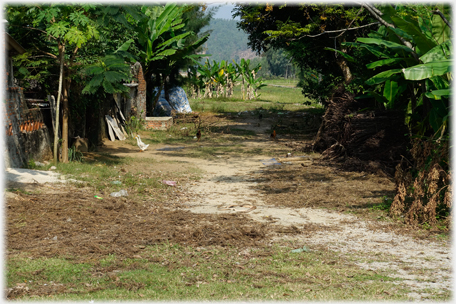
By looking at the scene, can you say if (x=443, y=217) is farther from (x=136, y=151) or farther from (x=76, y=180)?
(x=136, y=151)

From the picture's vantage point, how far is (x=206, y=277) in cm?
445

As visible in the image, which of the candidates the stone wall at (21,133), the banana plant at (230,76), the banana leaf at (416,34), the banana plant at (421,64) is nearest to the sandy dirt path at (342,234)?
the banana plant at (421,64)

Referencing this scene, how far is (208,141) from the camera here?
15.5 meters

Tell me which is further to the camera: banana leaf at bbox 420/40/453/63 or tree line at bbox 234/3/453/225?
banana leaf at bbox 420/40/453/63

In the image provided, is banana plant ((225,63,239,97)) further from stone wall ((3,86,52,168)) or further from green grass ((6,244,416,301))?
green grass ((6,244,416,301))

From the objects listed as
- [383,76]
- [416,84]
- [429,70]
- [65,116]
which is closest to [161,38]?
[65,116]

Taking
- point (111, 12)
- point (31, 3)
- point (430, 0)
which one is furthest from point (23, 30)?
point (430, 0)

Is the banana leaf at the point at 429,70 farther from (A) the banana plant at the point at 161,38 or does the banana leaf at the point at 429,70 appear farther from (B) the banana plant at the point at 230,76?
(B) the banana plant at the point at 230,76

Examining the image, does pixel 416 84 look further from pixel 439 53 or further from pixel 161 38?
pixel 161 38

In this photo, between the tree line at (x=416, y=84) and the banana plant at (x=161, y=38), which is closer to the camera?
the tree line at (x=416, y=84)

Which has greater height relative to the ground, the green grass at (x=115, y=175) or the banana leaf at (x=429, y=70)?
the banana leaf at (x=429, y=70)

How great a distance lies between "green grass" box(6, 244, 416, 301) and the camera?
400 cm

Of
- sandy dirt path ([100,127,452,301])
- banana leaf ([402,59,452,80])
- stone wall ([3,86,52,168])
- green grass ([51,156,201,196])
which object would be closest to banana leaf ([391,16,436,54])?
banana leaf ([402,59,452,80])

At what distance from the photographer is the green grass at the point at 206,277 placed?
4000 mm
